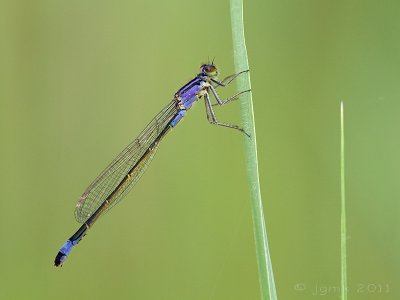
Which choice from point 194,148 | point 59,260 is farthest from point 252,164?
point 194,148

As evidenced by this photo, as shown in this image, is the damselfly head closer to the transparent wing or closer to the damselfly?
the damselfly

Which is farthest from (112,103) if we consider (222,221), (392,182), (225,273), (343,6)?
(392,182)

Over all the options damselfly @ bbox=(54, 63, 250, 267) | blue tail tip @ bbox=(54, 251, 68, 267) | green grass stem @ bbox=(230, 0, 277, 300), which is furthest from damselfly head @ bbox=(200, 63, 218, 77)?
green grass stem @ bbox=(230, 0, 277, 300)

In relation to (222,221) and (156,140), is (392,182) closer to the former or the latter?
(222,221)

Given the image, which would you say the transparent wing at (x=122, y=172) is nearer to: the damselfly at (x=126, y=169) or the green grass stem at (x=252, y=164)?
the damselfly at (x=126, y=169)

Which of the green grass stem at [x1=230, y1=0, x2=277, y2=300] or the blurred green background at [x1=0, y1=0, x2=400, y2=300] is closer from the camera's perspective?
the green grass stem at [x1=230, y1=0, x2=277, y2=300]

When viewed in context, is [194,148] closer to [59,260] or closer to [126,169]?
[126,169]

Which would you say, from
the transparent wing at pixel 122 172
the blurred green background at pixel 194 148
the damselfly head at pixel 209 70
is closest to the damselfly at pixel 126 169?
the transparent wing at pixel 122 172
